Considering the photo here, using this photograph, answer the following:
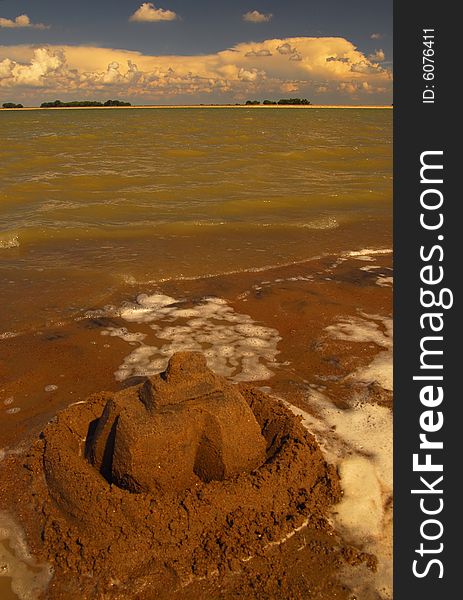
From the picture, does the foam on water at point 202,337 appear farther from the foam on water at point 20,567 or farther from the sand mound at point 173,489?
the foam on water at point 20,567

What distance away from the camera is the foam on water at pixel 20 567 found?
95.8 inches

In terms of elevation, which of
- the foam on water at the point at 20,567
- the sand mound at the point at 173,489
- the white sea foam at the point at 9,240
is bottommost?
the foam on water at the point at 20,567

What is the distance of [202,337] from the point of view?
16.2 ft

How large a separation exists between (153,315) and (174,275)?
158cm

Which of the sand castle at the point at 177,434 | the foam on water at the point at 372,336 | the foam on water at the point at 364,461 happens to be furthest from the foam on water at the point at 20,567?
the foam on water at the point at 372,336

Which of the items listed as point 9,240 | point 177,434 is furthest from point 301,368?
point 9,240

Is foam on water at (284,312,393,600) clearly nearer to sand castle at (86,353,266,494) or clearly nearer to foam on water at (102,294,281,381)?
sand castle at (86,353,266,494)

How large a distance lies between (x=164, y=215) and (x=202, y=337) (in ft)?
21.9

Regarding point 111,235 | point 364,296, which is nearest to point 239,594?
point 364,296

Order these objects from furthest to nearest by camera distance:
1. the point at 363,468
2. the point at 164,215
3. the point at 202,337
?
the point at 164,215, the point at 202,337, the point at 363,468

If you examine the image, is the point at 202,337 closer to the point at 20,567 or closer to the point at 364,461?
the point at 364,461

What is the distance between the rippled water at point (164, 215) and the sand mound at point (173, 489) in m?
2.92

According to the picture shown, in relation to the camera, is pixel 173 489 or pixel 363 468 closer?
pixel 173 489

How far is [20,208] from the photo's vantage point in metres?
11.7
